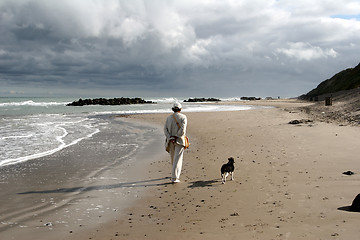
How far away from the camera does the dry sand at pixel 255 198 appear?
511cm

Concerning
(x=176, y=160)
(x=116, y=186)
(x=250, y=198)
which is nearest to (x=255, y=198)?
(x=250, y=198)

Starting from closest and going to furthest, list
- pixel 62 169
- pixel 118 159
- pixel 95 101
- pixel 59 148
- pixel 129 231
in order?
pixel 129 231, pixel 62 169, pixel 118 159, pixel 59 148, pixel 95 101

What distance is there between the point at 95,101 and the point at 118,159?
72317mm

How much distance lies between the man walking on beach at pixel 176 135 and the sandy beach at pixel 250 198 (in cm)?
44

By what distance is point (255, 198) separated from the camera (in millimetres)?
6875

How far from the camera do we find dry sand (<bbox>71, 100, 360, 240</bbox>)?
5.11 meters

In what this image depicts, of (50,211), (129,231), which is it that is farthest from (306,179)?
(50,211)

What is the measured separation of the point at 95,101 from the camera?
81.2 meters

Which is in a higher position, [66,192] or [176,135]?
[176,135]

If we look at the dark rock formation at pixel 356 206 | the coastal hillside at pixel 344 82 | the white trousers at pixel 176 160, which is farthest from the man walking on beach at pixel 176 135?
the coastal hillside at pixel 344 82

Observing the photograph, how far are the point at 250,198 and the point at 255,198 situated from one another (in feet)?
0.38

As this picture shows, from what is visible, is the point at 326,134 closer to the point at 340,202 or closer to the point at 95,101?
the point at 340,202

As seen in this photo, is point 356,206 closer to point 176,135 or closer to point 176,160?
point 176,160

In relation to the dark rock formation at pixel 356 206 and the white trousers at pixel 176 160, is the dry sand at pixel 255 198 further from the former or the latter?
the white trousers at pixel 176 160
